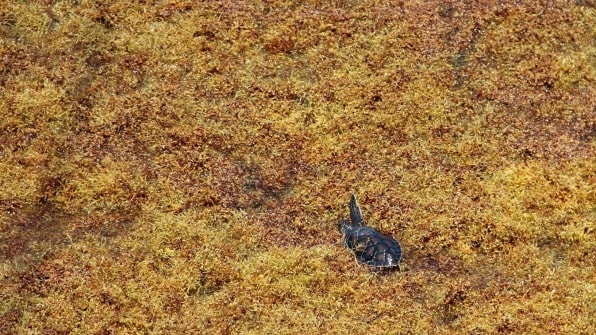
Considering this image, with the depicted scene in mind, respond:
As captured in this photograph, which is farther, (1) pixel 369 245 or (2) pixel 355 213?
(2) pixel 355 213

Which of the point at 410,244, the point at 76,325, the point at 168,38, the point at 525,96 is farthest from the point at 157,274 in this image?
the point at 525,96

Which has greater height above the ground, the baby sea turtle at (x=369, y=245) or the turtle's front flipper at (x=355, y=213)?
the turtle's front flipper at (x=355, y=213)

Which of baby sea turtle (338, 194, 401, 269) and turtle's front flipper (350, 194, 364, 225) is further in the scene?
turtle's front flipper (350, 194, 364, 225)

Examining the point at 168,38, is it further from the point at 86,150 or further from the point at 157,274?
the point at 157,274

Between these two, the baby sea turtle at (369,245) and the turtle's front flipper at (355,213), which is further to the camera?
the turtle's front flipper at (355,213)

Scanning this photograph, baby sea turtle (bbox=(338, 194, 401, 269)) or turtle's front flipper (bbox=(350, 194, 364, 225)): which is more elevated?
turtle's front flipper (bbox=(350, 194, 364, 225))
